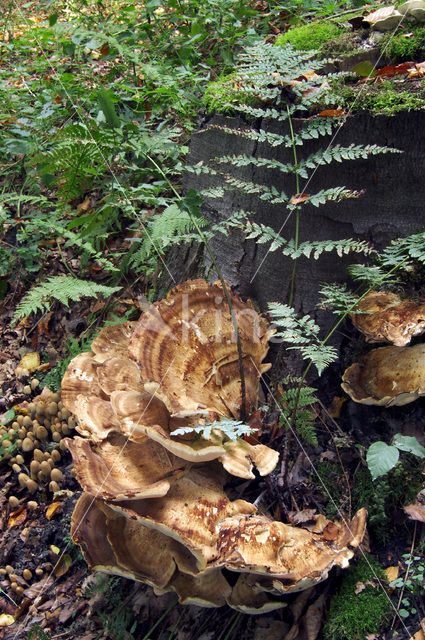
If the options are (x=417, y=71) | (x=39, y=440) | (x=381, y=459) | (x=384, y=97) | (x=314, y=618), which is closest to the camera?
(x=381, y=459)

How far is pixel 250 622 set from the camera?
298 cm

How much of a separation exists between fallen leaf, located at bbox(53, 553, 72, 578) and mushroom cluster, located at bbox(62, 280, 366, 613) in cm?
104

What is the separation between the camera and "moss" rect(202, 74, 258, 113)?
3586 millimetres

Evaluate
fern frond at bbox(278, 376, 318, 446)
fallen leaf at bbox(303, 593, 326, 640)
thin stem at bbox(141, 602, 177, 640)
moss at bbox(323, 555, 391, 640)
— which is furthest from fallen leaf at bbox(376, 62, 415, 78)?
thin stem at bbox(141, 602, 177, 640)

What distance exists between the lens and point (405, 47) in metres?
3.60

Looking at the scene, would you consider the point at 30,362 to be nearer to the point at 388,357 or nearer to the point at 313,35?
the point at 388,357

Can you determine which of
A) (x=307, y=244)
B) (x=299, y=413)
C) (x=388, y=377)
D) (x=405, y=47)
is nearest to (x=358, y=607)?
(x=299, y=413)

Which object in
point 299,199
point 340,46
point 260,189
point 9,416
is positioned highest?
point 340,46

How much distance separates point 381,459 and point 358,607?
856 millimetres

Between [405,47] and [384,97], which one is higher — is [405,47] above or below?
above

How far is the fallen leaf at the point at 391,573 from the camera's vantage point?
283cm

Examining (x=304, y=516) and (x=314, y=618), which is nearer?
(x=314, y=618)

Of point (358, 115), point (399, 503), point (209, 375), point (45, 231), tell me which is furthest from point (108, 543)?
point (45, 231)

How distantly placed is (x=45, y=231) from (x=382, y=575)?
4923 mm
